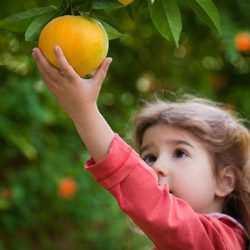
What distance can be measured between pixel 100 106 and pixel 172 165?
1.65 metres

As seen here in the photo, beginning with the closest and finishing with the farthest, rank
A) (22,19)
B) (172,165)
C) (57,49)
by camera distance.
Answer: (57,49) → (22,19) → (172,165)

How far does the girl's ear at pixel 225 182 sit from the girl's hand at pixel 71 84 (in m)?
0.59

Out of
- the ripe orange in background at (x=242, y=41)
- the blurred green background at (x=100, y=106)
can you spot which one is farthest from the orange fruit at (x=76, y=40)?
the ripe orange in background at (x=242, y=41)

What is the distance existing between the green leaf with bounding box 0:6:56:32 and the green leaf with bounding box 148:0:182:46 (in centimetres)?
16

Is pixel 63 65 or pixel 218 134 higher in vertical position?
pixel 63 65

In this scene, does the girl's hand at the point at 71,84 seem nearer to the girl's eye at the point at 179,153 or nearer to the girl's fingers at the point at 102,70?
the girl's fingers at the point at 102,70

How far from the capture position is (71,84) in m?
1.08

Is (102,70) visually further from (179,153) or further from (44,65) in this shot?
(179,153)

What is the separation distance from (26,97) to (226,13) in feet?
3.03

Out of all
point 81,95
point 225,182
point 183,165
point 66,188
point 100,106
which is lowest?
point 66,188

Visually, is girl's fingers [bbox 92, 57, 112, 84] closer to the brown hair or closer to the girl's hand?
the girl's hand

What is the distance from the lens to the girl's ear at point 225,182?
162 centimetres

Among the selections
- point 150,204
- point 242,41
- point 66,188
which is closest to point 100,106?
point 66,188

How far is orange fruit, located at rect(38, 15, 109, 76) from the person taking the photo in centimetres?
100
